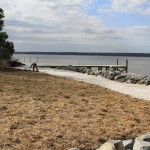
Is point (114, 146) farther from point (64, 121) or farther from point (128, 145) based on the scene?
point (64, 121)

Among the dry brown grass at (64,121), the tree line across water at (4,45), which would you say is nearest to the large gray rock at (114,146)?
the dry brown grass at (64,121)

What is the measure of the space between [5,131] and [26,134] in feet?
1.56

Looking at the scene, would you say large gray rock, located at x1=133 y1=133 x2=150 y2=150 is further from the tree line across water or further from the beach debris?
Result: the tree line across water

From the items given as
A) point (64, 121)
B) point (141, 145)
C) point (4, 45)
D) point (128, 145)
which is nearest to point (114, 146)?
point (141, 145)

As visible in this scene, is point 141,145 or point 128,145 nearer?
point 141,145

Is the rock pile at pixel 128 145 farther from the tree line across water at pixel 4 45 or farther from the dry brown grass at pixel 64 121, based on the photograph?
the tree line across water at pixel 4 45

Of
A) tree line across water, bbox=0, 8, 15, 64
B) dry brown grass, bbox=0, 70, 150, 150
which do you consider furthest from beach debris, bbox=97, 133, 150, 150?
tree line across water, bbox=0, 8, 15, 64

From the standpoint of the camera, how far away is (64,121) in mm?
9391

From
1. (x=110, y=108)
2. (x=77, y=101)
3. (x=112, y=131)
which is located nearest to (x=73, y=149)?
(x=112, y=131)

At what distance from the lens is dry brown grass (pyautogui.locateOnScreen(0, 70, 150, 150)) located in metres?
7.91

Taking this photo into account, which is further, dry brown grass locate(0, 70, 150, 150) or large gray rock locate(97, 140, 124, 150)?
dry brown grass locate(0, 70, 150, 150)

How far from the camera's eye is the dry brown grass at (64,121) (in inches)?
311

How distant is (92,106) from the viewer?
455 inches

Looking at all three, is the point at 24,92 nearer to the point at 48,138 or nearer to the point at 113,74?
the point at 48,138
